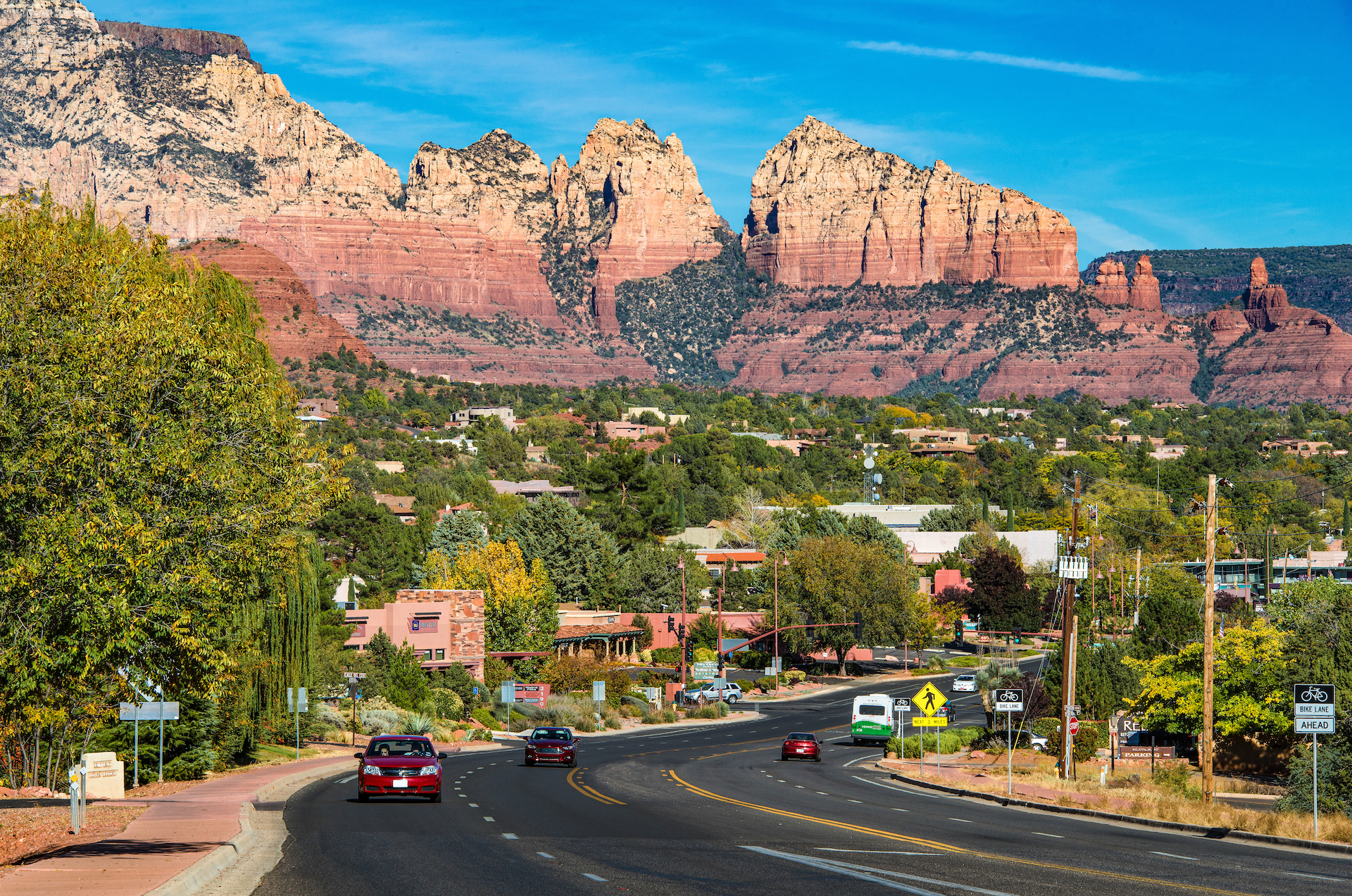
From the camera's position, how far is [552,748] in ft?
141

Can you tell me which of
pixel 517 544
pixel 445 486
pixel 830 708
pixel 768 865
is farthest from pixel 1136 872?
pixel 445 486

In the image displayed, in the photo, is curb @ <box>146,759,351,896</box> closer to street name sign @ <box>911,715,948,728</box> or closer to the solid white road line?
the solid white road line

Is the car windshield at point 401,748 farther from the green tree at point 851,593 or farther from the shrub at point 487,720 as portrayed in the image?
the green tree at point 851,593

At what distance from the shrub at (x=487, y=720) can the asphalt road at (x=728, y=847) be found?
2614cm

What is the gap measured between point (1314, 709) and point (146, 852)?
19790 mm

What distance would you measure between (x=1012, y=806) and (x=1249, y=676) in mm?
15059

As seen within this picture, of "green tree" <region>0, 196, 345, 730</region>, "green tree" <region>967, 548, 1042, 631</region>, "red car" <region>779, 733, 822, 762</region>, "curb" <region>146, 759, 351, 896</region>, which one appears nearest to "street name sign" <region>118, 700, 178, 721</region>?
"curb" <region>146, 759, 351, 896</region>

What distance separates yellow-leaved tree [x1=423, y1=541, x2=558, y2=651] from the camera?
82.4 meters

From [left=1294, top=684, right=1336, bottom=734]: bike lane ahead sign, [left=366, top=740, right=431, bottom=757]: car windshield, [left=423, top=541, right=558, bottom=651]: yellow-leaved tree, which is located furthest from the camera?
[left=423, top=541, right=558, bottom=651]: yellow-leaved tree

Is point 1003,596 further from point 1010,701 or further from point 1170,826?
point 1170,826

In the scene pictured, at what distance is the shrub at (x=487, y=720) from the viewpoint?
65119mm

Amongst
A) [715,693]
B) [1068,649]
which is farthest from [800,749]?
[715,693]

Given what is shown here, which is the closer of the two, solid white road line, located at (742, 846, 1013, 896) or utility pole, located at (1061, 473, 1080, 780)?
solid white road line, located at (742, 846, 1013, 896)

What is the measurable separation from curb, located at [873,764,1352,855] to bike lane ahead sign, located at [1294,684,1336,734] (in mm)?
1980
